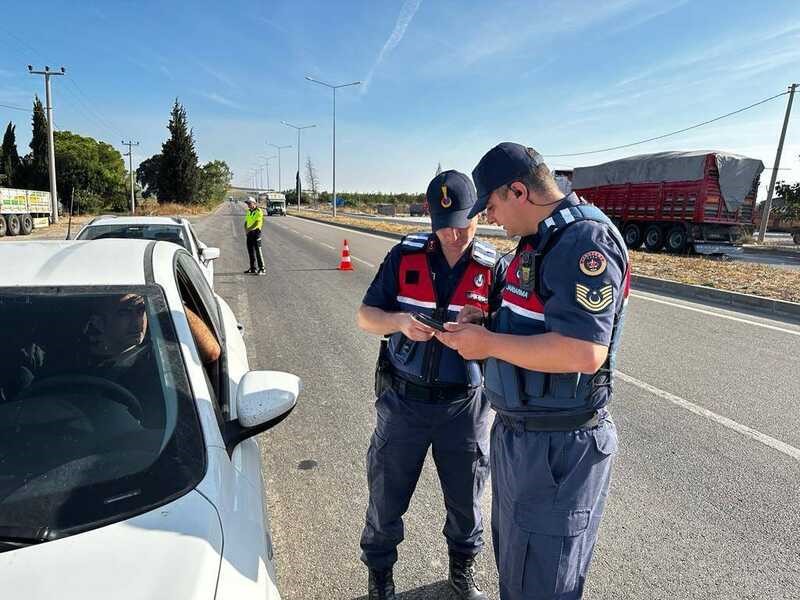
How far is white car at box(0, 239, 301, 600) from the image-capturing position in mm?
1181

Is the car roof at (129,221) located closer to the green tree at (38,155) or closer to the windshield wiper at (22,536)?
the windshield wiper at (22,536)

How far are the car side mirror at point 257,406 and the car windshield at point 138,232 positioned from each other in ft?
17.3

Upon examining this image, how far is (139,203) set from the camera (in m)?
62.9

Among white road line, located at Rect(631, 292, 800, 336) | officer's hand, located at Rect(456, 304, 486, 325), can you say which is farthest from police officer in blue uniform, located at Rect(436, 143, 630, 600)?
white road line, located at Rect(631, 292, 800, 336)

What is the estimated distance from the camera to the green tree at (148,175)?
252ft

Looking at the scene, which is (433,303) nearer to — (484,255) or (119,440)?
(484,255)

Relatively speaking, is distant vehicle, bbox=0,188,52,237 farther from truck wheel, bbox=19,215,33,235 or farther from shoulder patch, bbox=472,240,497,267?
shoulder patch, bbox=472,240,497,267

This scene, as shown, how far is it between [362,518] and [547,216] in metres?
1.98

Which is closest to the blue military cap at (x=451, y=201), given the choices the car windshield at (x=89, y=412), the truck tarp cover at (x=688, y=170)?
the car windshield at (x=89, y=412)

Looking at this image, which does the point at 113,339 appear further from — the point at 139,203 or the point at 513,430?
the point at 139,203

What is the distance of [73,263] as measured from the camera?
1968mm

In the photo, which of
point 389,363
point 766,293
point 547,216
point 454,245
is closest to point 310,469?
point 389,363

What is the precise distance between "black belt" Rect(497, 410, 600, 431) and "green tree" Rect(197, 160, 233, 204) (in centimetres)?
7385

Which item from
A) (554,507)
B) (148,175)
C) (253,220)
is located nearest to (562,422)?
(554,507)
